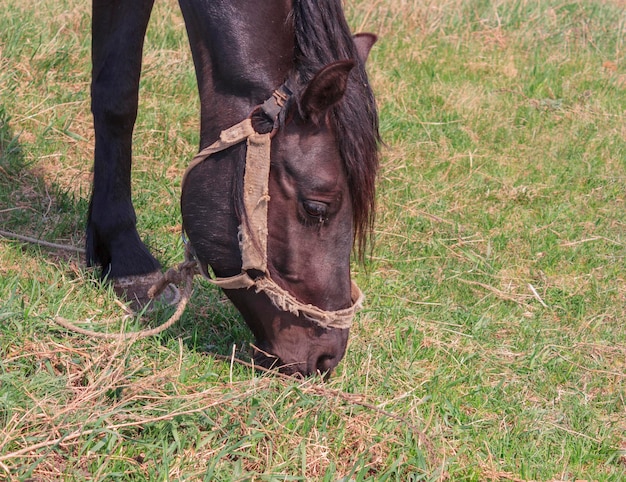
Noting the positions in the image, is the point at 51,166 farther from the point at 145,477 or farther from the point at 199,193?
the point at 145,477

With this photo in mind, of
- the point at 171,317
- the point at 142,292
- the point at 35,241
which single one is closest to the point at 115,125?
the point at 35,241

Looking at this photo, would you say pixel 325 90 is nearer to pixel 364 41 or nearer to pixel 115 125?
pixel 364 41

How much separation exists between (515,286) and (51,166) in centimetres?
259

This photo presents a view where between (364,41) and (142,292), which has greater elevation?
(364,41)

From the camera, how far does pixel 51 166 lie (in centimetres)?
471

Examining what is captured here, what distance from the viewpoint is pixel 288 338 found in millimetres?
2863

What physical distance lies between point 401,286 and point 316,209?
156 cm

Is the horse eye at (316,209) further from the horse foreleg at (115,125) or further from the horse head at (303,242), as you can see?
the horse foreleg at (115,125)

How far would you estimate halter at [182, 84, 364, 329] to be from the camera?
270 centimetres

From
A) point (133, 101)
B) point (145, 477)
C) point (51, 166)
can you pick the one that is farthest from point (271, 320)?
point (51, 166)

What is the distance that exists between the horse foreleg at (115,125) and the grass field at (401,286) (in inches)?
7.4

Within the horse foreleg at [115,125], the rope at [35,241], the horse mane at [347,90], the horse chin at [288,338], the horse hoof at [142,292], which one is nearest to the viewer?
the horse mane at [347,90]

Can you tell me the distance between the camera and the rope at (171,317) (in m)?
2.87

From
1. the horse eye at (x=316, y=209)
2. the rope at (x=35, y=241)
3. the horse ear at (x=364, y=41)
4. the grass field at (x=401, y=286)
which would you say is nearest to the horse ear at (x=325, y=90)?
the horse eye at (x=316, y=209)
